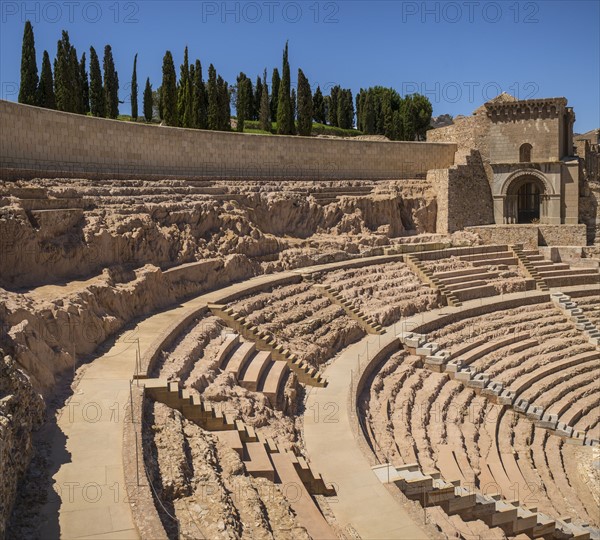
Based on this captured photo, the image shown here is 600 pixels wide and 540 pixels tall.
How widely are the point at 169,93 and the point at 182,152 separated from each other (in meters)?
9.68

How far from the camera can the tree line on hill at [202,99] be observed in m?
28.1

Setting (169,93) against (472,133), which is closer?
(472,133)

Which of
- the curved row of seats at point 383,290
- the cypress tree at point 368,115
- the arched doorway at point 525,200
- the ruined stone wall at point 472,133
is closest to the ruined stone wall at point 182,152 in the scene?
the ruined stone wall at point 472,133

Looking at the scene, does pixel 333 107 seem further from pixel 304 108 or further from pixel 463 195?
pixel 463 195

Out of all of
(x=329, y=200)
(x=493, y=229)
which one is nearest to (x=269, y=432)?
(x=329, y=200)

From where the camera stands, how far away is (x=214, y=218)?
2248 cm

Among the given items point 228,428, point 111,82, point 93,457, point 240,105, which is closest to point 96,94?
point 111,82

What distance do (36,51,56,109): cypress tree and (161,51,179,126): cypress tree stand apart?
592 cm

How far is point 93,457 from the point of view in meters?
9.08

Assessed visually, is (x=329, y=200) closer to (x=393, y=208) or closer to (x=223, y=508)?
(x=393, y=208)

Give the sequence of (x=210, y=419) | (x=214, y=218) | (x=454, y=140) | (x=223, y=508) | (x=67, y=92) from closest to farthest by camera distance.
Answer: (x=223, y=508) < (x=210, y=419) < (x=214, y=218) < (x=67, y=92) < (x=454, y=140)

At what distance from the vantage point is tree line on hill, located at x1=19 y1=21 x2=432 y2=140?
2814 cm

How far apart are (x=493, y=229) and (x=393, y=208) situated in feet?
16.5

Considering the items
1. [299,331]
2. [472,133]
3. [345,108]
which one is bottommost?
[299,331]
